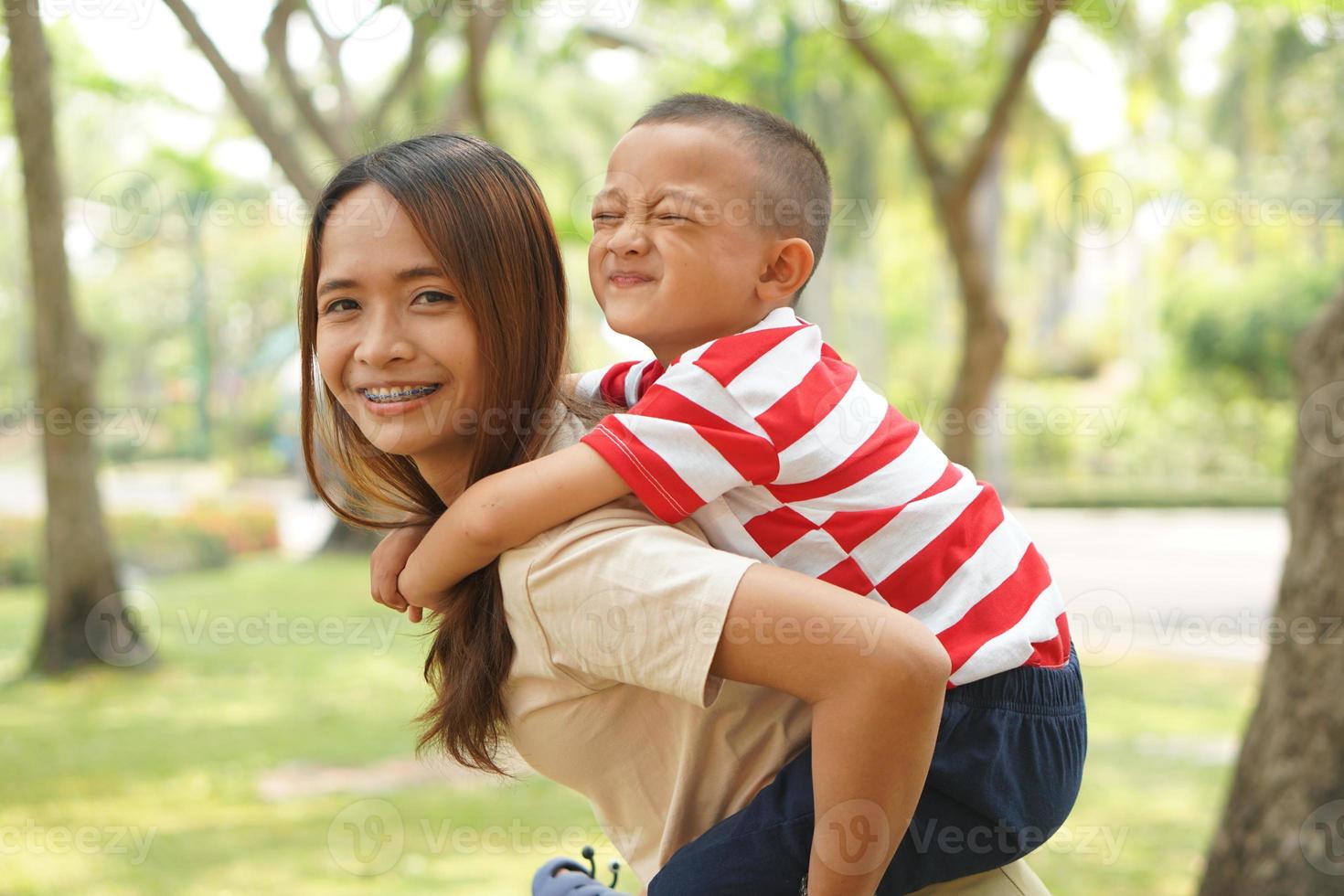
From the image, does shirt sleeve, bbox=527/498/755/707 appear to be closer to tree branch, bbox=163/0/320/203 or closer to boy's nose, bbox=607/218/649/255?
boy's nose, bbox=607/218/649/255

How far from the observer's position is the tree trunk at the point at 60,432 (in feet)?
26.6

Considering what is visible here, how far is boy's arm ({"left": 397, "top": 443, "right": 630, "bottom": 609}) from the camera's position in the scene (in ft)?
4.28

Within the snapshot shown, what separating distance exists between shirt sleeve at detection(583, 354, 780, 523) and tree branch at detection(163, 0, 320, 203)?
4.49 m

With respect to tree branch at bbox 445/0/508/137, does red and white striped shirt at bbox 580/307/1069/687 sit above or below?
below

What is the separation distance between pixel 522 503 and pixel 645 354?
69.0 inches

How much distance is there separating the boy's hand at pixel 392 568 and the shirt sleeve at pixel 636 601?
349 millimetres

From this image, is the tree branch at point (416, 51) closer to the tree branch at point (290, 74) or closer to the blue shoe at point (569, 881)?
the tree branch at point (290, 74)

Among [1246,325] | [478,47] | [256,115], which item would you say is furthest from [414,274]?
[1246,325]

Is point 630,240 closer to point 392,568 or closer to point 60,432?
point 392,568

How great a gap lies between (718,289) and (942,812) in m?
0.64

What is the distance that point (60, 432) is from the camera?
8750 mm

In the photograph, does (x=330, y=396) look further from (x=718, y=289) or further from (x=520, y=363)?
(x=718, y=289)

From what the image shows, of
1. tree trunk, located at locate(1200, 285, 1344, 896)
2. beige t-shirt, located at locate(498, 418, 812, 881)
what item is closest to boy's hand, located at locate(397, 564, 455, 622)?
beige t-shirt, located at locate(498, 418, 812, 881)

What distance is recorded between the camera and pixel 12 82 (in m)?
7.82
